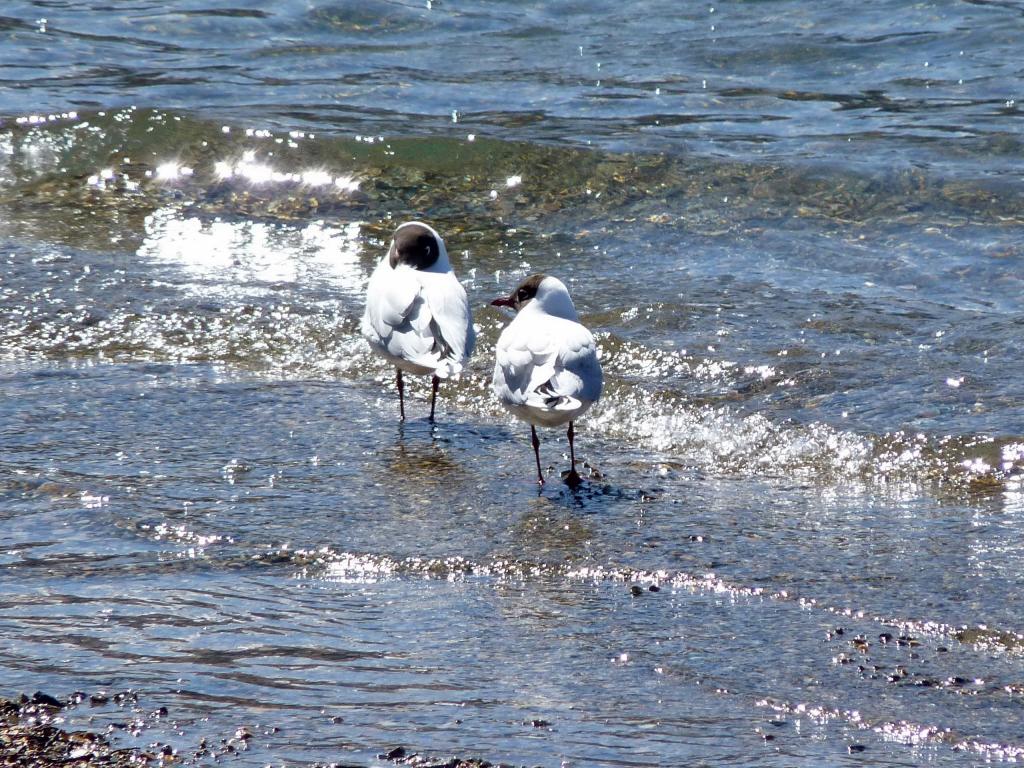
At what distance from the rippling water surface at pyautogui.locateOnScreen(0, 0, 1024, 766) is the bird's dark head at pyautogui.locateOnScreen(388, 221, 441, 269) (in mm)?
652

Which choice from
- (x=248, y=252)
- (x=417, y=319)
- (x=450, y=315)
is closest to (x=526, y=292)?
(x=450, y=315)

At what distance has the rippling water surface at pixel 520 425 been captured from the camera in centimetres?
371

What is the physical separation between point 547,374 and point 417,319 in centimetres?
113

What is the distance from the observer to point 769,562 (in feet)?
15.7

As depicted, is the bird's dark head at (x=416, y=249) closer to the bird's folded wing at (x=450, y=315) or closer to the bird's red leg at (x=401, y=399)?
the bird's folded wing at (x=450, y=315)

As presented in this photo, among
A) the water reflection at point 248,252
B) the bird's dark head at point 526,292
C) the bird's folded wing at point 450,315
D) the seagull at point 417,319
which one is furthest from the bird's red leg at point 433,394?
the water reflection at point 248,252

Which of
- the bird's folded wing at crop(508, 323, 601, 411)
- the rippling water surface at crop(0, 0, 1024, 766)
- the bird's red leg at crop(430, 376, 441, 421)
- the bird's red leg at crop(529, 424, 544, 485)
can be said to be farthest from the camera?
the bird's red leg at crop(430, 376, 441, 421)

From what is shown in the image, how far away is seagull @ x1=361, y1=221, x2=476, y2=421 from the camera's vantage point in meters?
6.49

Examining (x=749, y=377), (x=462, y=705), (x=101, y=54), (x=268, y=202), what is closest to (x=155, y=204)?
(x=268, y=202)

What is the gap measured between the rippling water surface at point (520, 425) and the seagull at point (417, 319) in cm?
35

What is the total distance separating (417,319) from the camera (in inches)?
261

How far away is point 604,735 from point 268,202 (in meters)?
8.04

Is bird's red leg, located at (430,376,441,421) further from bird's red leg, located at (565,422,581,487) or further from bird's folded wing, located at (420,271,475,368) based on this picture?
bird's red leg, located at (565,422,581,487)

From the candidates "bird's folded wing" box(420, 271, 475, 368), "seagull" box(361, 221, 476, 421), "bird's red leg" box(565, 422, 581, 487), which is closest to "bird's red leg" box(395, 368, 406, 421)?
"seagull" box(361, 221, 476, 421)
